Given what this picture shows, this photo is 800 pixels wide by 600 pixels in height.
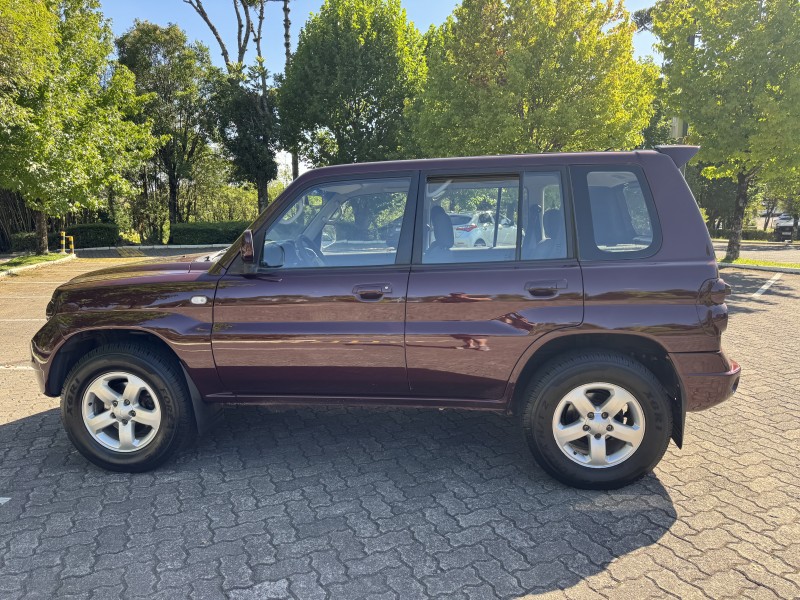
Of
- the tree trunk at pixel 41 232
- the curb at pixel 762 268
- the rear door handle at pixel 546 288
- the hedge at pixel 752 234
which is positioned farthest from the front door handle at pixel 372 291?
the hedge at pixel 752 234

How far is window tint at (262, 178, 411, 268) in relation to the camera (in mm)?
3373

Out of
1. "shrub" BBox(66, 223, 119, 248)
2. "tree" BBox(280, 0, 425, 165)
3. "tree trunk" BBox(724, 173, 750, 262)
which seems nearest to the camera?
"tree trunk" BBox(724, 173, 750, 262)

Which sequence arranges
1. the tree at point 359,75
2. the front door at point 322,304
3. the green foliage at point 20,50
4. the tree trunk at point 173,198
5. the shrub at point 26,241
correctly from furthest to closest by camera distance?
the tree trunk at point 173,198 → the tree at point 359,75 → the shrub at point 26,241 → the green foliage at point 20,50 → the front door at point 322,304

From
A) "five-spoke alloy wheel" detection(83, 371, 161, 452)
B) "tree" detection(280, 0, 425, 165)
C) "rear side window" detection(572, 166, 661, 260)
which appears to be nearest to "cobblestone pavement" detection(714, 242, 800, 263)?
"tree" detection(280, 0, 425, 165)

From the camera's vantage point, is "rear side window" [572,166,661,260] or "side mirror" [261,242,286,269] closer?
"rear side window" [572,166,661,260]

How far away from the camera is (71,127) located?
602 inches

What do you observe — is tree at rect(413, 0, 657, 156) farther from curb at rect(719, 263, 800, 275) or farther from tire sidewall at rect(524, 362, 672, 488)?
tire sidewall at rect(524, 362, 672, 488)

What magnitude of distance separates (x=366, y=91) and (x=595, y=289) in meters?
22.9

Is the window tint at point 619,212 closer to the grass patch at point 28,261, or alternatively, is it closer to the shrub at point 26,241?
the grass patch at point 28,261

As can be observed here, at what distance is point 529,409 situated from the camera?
10.5ft

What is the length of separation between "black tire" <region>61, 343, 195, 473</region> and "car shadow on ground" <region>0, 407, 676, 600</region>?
13 cm

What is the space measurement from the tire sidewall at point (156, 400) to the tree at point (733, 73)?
16.6 m

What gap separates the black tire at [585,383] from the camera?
10.1 ft

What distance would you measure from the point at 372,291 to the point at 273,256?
676 mm
